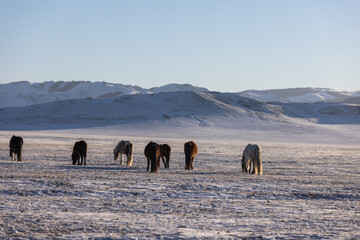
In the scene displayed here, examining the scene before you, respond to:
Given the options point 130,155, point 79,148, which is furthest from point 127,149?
point 79,148

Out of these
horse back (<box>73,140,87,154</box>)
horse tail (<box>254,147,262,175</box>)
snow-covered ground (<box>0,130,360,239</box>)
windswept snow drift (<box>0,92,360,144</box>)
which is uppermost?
windswept snow drift (<box>0,92,360,144</box>)

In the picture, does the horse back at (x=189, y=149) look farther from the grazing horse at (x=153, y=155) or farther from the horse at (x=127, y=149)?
the horse at (x=127, y=149)

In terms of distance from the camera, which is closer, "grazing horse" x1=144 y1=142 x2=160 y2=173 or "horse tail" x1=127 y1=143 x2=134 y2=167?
"grazing horse" x1=144 y1=142 x2=160 y2=173

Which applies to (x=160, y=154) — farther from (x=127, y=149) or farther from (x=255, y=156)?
(x=255, y=156)

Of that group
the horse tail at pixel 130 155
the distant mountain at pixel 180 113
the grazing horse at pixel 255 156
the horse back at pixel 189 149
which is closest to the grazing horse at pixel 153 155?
the horse back at pixel 189 149

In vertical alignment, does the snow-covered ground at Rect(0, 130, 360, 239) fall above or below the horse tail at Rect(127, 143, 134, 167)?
below

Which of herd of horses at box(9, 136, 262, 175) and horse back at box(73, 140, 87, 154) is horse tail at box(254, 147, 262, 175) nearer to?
herd of horses at box(9, 136, 262, 175)

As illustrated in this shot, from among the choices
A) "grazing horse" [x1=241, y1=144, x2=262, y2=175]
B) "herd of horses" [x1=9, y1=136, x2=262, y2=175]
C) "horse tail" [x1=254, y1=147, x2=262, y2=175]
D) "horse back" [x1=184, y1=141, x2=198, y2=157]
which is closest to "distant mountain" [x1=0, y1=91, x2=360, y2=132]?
"herd of horses" [x1=9, y1=136, x2=262, y2=175]

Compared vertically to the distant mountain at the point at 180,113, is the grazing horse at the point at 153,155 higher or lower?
lower

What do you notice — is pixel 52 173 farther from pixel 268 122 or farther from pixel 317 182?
pixel 268 122

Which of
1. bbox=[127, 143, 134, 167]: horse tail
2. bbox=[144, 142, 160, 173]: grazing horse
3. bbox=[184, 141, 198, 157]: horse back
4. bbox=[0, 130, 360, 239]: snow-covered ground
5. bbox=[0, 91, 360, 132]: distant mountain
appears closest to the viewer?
bbox=[0, 130, 360, 239]: snow-covered ground

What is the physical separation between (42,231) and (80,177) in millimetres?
8872

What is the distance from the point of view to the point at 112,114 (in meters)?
112

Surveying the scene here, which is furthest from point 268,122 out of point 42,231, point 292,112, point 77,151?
point 42,231
